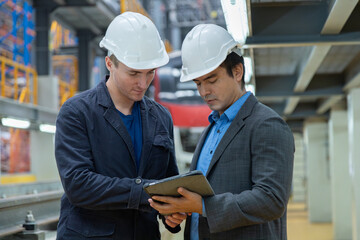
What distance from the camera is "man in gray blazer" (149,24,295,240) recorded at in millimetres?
2178

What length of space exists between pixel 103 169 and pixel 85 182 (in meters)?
0.18

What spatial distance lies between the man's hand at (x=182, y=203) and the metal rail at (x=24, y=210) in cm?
186

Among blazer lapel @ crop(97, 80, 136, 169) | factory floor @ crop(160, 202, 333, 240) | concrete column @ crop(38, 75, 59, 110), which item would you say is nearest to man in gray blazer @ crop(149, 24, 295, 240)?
blazer lapel @ crop(97, 80, 136, 169)

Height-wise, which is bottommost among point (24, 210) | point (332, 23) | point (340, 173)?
point (340, 173)

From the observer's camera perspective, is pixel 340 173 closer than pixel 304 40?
No

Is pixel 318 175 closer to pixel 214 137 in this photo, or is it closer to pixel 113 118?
pixel 214 137

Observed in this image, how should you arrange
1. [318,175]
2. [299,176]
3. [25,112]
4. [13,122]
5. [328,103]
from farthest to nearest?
[299,176], [318,175], [328,103], [25,112], [13,122]

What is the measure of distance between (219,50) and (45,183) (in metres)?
7.67

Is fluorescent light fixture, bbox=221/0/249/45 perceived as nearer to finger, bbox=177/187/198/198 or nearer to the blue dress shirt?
the blue dress shirt

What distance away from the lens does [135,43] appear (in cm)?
264

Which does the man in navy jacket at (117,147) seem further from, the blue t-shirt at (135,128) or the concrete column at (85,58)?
the concrete column at (85,58)

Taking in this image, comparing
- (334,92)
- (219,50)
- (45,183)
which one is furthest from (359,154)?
(219,50)

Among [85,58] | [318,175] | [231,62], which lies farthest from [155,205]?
[318,175]

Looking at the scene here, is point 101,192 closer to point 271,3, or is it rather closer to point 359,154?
point 271,3
